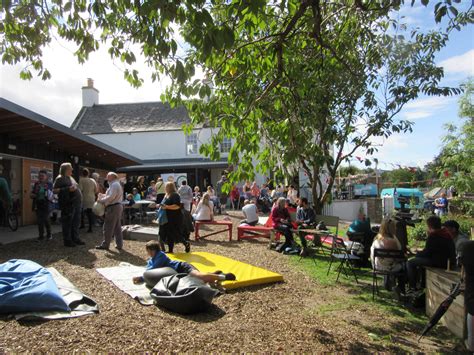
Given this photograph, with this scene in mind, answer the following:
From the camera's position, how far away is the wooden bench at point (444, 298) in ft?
14.1

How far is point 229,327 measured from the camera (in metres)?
4.28

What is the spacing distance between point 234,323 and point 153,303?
1.15 meters

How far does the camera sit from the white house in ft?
86.7

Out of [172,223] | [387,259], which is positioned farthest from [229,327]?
[172,223]

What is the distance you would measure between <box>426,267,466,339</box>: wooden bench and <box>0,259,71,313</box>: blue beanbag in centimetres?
427

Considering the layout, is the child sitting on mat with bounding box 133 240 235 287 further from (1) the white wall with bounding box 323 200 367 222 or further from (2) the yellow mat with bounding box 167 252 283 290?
(1) the white wall with bounding box 323 200 367 222

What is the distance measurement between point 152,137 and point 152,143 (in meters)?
0.44

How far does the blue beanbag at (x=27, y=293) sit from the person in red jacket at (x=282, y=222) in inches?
216

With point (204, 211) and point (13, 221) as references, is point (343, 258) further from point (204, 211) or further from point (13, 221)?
point (13, 221)

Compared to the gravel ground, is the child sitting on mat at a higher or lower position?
higher

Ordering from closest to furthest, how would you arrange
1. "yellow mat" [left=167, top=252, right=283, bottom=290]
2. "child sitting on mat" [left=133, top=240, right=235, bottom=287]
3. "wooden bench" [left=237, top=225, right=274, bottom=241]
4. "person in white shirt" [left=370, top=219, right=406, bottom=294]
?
"child sitting on mat" [left=133, top=240, right=235, bottom=287], "person in white shirt" [left=370, top=219, right=406, bottom=294], "yellow mat" [left=167, top=252, right=283, bottom=290], "wooden bench" [left=237, top=225, right=274, bottom=241]

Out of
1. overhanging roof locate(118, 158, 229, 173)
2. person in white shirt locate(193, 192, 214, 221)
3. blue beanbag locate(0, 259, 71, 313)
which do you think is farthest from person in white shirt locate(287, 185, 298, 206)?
overhanging roof locate(118, 158, 229, 173)

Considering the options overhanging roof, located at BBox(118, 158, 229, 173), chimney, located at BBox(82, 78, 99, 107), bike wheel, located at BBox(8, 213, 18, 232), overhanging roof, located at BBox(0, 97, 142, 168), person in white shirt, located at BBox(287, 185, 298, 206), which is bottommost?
bike wheel, located at BBox(8, 213, 18, 232)

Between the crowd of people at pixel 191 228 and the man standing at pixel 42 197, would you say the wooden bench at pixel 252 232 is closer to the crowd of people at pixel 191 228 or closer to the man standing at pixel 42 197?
the crowd of people at pixel 191 228
